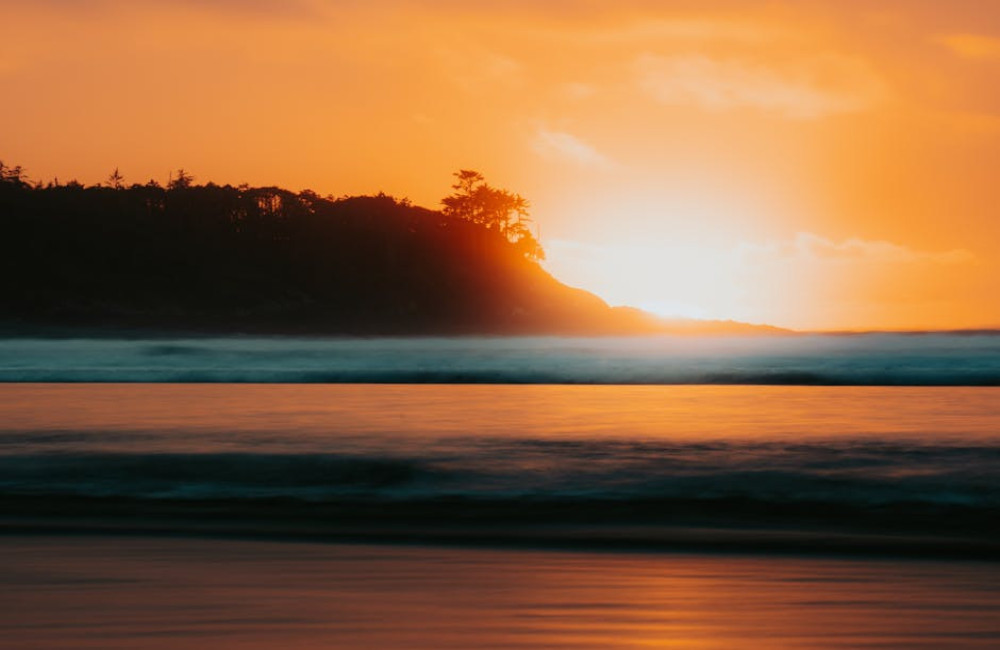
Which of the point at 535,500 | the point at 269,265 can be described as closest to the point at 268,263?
the point at 269,265

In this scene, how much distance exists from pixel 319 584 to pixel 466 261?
102 meters

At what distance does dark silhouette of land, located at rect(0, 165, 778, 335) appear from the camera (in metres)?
90.2

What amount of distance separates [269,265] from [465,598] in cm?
10069

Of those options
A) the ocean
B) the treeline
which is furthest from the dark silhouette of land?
the ocean

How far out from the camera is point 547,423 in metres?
17.8

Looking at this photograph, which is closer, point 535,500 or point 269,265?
point 535,500

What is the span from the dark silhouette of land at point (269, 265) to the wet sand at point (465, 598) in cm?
7505

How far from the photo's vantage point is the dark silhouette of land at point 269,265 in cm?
9025

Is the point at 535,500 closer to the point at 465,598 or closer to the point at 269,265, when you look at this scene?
the point at 465,598

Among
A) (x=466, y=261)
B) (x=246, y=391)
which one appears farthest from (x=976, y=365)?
(x=466, y=261)

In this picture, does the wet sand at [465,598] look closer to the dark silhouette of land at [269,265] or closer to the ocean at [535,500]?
the ocean at [535,500]

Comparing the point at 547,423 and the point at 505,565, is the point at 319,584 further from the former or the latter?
the point at 547,423

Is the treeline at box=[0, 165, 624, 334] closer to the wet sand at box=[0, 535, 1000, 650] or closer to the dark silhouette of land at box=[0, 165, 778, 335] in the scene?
the dark silhouette of land at box=[0, 165, 778, 335]

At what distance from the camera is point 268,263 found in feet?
347
